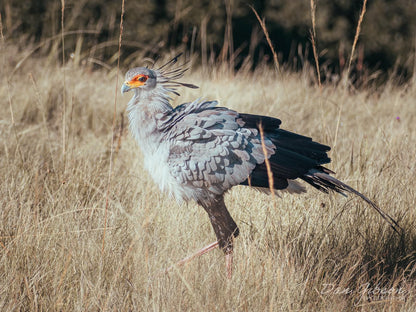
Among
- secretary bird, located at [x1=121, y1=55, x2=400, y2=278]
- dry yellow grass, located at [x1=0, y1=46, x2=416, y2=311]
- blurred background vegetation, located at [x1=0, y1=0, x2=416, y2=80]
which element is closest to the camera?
dry yellow grass, located at [x1=0, y1=46, x2=416, y2=311]

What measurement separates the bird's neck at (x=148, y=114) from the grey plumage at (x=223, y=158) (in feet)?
0.16

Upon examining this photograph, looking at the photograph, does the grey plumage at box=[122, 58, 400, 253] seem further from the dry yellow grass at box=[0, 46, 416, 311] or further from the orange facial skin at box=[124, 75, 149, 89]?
the orange facial skin at box=[124, 75, 149, 89]

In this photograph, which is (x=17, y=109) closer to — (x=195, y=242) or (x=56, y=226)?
(x=56, y=226)

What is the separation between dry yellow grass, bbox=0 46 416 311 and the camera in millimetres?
2600

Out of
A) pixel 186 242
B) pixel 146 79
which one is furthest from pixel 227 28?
pixel 186 242

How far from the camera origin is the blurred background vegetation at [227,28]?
921 centimetres

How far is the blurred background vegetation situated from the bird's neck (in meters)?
5.34

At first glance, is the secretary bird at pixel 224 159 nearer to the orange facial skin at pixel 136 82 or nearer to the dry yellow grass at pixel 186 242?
the dry yellow grass at pixel 186 242

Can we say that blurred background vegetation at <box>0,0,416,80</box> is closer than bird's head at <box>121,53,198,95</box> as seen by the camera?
No

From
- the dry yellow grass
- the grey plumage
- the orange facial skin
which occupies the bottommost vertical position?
the dry yellow grass

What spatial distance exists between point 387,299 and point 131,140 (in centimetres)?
287

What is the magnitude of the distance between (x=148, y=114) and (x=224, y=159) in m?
0.62

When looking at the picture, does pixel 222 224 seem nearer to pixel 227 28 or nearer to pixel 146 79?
pixel 146 79

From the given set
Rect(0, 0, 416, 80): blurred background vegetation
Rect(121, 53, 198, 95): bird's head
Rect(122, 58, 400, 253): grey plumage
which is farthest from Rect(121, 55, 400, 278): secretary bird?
Rect(0, 0, 416, 80): blurred background vegetation
